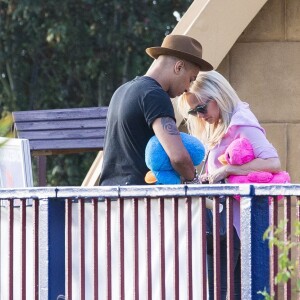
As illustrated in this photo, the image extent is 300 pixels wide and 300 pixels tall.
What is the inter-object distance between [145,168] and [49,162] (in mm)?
19615

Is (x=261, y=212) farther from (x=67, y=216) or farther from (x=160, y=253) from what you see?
(x=67, y=216)

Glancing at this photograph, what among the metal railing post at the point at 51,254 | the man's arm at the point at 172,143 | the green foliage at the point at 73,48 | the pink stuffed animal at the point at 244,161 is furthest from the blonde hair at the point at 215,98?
the green foliage at the point at 73,48

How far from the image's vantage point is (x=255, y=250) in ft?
19.5

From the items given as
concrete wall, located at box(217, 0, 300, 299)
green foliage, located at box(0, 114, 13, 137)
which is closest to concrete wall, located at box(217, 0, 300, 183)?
concrete wall, located at box(217, 0, 300, 299)

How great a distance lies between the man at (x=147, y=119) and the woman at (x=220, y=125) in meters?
0.12

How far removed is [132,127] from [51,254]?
0.78 meters

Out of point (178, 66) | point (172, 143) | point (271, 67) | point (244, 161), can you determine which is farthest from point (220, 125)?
point (271, 67)

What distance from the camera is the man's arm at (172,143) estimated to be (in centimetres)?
639

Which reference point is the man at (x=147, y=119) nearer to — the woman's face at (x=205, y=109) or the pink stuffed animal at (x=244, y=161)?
the woman's face at (x=205, y=109)

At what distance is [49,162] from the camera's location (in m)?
26.1

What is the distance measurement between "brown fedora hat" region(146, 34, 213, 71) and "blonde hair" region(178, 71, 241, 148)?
0.28 feet

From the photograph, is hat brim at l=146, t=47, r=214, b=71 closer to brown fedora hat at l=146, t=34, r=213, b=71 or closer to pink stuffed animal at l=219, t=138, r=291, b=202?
brown fedora hat at l=146, t=34, r=213, b=71

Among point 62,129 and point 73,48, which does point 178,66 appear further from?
point 73,48

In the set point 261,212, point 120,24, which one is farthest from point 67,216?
point 120,24
